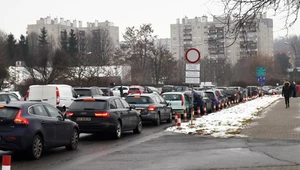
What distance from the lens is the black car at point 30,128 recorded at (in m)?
11.2

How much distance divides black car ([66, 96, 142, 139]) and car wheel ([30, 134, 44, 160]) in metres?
4.35

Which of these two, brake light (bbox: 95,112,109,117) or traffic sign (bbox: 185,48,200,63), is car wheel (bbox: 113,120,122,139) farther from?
traffic sign (bbox: 185,48,200,63)

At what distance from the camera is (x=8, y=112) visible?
11633 mm

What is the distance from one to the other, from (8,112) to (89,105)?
5.30 metres

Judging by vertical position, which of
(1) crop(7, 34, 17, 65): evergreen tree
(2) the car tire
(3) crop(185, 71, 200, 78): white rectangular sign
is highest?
(1) crop(7, 34, 17, 65): evergreen tree

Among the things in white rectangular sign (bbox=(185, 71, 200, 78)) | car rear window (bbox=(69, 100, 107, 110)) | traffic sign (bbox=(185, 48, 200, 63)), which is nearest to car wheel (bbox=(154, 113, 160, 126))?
white rectangular sign (bbox=(185, 71, 200, 78))

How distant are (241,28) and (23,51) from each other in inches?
3970

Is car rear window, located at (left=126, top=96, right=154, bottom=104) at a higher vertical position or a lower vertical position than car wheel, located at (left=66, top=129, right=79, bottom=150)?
higher

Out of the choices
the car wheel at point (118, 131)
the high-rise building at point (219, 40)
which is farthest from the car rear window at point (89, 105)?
the high-rise building at point (219, 40)

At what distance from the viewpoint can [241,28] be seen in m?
10.1

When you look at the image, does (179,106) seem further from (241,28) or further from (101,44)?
(101,44)

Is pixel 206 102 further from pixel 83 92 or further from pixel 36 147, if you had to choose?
pixel 36 147

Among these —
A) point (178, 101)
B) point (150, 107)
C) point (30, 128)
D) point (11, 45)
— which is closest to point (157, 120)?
point (150, 107)

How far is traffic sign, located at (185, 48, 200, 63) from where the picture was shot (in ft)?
67.5
